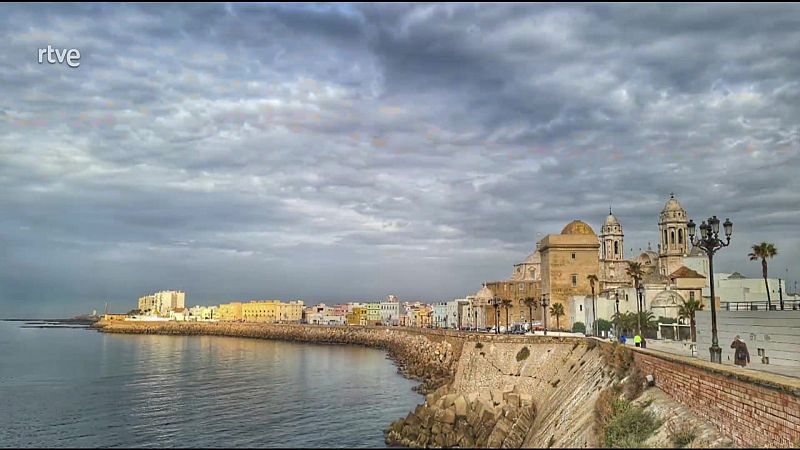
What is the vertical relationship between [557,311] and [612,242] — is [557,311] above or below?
below

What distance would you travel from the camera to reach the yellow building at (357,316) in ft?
539

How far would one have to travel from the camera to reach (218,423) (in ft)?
119

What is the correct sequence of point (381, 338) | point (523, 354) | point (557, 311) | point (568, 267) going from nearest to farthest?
point (523, 354) → point (557, 311) → point (568, 267) → point (381, 338)

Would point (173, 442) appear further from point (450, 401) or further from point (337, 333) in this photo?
point (337, 333)

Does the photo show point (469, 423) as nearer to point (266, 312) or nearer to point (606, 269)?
point (606, 269)

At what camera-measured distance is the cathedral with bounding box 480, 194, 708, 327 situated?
5649 cm

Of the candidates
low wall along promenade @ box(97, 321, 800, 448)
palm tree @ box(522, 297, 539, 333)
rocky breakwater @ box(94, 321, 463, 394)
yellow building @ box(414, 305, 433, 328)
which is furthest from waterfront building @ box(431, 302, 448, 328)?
low wall along promenade @ box(97, 321, 800, 448)

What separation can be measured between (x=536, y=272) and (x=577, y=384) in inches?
2393

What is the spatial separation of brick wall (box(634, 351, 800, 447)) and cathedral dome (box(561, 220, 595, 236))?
51.7 m

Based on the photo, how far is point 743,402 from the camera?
14.5 meters

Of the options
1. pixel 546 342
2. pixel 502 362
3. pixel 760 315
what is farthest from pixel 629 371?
pixel 502 362

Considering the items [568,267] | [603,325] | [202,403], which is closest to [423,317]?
[568,267]

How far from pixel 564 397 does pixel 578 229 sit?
4281 centimetres

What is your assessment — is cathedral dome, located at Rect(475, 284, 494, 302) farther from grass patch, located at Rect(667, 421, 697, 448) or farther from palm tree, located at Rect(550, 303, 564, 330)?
grass patch, located at Rect(667, 421, 697, 448)
